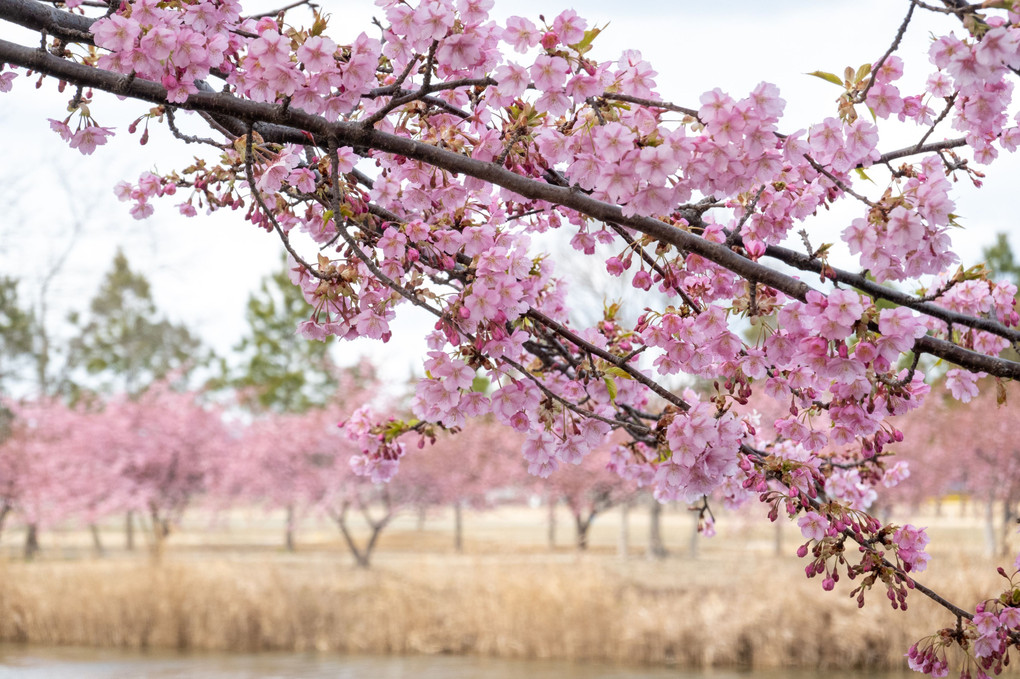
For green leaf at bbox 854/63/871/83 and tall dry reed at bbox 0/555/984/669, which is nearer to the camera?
green leaf at bbox 854/63/871/83

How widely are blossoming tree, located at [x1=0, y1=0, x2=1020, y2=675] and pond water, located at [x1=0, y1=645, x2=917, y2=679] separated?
689 cm

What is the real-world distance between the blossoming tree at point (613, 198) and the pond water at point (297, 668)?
22.6 feet

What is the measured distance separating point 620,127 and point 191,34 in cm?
98

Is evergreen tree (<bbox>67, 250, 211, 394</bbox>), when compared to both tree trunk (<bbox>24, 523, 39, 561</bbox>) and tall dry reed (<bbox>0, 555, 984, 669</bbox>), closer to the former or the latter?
tree trunk (<bbox>24, 523, 39, 561</bbox>)

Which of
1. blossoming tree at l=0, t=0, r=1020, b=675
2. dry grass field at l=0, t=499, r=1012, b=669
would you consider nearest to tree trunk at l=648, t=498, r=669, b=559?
dry grass field at l=0, t=499, r=1012, b=669

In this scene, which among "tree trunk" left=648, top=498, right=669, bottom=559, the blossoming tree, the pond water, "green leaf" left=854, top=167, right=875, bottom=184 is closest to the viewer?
the blossoming tree

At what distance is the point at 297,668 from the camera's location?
9.07 meters

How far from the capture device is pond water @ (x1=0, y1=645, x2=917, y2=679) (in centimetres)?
859

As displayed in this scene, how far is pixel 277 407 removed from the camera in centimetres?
2938

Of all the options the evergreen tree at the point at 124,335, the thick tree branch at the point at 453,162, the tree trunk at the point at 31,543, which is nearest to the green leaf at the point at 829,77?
the thick tree branch at the point at 453,162

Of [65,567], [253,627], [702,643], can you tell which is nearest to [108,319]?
[65,567]

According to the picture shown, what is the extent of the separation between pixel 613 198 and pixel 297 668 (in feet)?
28.3

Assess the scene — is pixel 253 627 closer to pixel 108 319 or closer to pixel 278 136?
pixel 278 136

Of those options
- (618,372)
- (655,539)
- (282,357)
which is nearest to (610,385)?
(618,372)
